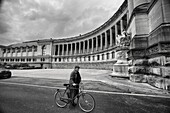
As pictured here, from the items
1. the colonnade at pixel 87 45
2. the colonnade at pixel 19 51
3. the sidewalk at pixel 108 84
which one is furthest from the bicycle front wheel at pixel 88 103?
the colonnade at pixel 19 51

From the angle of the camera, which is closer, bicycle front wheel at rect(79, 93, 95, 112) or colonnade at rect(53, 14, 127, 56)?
bicycle front wheel at rect(79, 93, 95, 112)

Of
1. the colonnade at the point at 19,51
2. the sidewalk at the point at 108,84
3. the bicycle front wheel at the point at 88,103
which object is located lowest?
the sidewalk at the point at 108,84

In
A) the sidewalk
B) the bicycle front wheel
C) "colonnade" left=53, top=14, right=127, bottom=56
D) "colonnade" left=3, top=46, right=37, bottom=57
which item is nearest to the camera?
the bicycle front wheel

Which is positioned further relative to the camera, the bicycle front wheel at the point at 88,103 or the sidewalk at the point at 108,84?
the sidewalk at the point at 108,84

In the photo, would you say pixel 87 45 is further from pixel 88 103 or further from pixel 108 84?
pixel 88 103

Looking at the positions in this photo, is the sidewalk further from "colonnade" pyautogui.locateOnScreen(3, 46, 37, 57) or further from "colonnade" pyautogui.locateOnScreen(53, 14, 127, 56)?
"colonnade" pyautogui.locateOnScreen(3, 46, 37, 57)

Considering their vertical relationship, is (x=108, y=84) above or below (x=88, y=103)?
below

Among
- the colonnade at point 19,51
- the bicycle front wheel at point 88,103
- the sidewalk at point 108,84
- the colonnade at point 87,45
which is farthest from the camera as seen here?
the colonnade at point 19,51

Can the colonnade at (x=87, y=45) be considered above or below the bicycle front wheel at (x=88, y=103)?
above

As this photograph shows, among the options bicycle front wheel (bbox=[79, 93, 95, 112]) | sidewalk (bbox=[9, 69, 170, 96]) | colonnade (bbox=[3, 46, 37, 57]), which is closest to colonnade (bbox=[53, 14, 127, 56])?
colonnade (bbox=[3, 46, 37, 57])

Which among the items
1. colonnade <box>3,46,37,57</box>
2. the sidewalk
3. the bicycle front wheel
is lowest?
the sidewalk

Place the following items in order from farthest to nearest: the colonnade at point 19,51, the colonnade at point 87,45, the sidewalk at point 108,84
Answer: the colonnade at point 19,51, the colonnade at point 87,45, the sidewalk at point 108,84

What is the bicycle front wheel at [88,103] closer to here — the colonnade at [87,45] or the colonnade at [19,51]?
the colonnade at [87,45]

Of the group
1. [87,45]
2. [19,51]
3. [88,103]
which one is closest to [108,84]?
[88,103]
